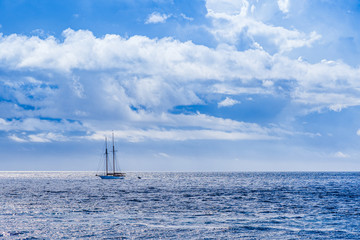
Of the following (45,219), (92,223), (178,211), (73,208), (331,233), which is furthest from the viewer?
(73,208)

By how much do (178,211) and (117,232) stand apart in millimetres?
18340

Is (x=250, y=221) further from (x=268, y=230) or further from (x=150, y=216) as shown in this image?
(x=150, y=216)

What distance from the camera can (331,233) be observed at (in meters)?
43.2

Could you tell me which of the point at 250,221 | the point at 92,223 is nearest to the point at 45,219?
the point at 92,223

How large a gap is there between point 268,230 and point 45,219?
87.5 ft

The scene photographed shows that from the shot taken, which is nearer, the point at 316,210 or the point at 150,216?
the point at 150,216

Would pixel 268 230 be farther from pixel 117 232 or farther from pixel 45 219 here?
pixel 45 219

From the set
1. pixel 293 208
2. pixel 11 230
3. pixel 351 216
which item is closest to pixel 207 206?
pixel 293 208

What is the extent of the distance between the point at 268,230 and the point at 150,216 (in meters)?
16.7

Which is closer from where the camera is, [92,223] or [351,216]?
[92,223]

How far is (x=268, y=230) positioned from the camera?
146 ft

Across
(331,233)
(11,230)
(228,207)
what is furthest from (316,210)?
(11,230)

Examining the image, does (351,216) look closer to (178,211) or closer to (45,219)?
(178,211)

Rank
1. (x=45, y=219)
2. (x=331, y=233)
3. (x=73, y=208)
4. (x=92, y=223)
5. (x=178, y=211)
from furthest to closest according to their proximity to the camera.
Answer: (x=73, y=208)
(x=178, y=211)
(x=45, y=219)
(x=92, y=223)
(x=331, y=233)
